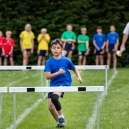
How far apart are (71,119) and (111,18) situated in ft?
52.9

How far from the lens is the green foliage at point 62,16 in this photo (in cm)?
2639

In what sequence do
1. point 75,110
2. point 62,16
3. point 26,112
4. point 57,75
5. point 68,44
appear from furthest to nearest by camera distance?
point 62,16 → point 68,44 → point 75,110 → point 26,112 → point 57,75

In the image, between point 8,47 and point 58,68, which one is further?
point 8,47

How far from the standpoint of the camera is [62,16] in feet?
87.0

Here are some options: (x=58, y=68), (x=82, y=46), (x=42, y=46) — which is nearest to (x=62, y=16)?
(x=82, y=46)

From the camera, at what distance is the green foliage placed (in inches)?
1039

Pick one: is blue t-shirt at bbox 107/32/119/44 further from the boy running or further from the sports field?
the sports field

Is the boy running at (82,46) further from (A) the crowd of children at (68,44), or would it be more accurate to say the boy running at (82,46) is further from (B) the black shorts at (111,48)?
(B) the black shorts at (111,48)

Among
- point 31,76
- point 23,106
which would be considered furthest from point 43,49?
point 23,106

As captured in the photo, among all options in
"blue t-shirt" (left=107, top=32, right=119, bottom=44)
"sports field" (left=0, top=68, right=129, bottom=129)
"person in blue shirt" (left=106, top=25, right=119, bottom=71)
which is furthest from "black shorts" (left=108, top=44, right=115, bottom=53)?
"sports field" (left=0, top=68, right=129, bottom=129)

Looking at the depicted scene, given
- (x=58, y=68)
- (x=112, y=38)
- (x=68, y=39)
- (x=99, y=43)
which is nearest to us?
(x=58, y=68)

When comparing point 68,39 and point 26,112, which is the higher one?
point 68,39

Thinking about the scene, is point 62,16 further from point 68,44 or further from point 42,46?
point 68,44

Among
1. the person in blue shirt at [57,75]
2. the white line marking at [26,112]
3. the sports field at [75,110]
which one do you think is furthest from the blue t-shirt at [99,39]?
the person in blue shirt at [57,75]
